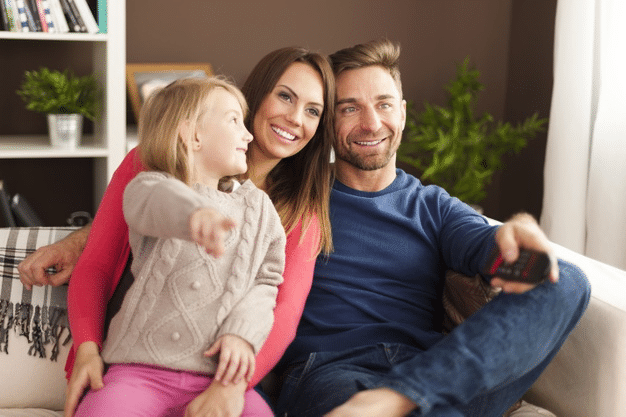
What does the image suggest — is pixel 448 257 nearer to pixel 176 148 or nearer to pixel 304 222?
pixel 304 222

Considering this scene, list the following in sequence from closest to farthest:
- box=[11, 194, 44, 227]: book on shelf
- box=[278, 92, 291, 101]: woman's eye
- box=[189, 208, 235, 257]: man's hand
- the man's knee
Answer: box=[189, 208, 235, 257]: man's hand → the man's knee → box=[278, 92, 291, 101]: woman's eye → box=[11, 194, 44, 227]: book on shelf

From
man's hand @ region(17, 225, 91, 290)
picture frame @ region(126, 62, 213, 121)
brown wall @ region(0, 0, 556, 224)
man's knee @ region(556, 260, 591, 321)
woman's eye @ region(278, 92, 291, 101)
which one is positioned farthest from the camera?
brown wall @ region(0, 0, 556, 224)

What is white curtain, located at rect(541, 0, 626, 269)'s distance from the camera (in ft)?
8.80

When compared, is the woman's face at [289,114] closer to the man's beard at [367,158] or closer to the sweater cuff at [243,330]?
the man's beard at [367,158]

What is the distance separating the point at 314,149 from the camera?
176 cm

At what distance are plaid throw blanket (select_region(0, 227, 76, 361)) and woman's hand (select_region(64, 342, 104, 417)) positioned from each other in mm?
322

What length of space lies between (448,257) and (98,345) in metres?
0.77

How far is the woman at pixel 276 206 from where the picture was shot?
1.44 metres

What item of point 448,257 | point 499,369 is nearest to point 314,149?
point 448,257

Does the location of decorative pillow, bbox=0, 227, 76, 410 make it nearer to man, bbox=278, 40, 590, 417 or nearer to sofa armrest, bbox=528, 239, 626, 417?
man, bbox=278, 40, 590, 417

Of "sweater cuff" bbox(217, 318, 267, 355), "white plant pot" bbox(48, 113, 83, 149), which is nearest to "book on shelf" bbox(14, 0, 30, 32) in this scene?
"white plant pot" bbox(48, 113, 83, 149)

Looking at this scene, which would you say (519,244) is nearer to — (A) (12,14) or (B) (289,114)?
(B) (289,114)

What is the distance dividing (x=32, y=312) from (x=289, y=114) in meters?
0.69

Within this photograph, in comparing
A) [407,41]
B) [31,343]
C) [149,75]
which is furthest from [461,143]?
[31,343]
